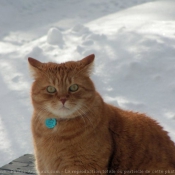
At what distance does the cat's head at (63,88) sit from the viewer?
9.02ft

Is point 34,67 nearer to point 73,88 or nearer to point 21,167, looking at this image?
point 73,88

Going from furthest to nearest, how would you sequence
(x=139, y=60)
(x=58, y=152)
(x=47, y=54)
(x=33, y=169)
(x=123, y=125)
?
(x=47, y=54)
(x=139, y=60)
(x=33, y=169)
(x=123, y=125)
(x=58, y=152)

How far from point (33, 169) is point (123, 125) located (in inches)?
40.4

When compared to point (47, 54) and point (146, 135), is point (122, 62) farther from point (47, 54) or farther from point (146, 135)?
point (146, 135)

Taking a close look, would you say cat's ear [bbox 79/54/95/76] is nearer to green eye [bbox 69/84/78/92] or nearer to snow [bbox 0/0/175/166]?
green eye [bbox 69/84/78/92]

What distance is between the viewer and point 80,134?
2.82 m

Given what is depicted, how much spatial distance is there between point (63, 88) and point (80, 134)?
0.99 feet

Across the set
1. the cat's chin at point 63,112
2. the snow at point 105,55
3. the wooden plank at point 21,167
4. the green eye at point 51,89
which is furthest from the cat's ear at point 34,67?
the snow at point 105,55

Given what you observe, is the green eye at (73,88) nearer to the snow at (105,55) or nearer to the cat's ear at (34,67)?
the cat's ear at (34,67)

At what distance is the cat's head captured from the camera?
275 centimetres

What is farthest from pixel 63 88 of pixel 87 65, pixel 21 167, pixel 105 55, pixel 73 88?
pixel 105 55

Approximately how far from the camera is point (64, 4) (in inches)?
367

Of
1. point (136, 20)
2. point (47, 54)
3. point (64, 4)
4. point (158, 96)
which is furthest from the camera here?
point (64, 4)

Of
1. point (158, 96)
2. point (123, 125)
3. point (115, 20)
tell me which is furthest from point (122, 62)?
point (123, 125)
